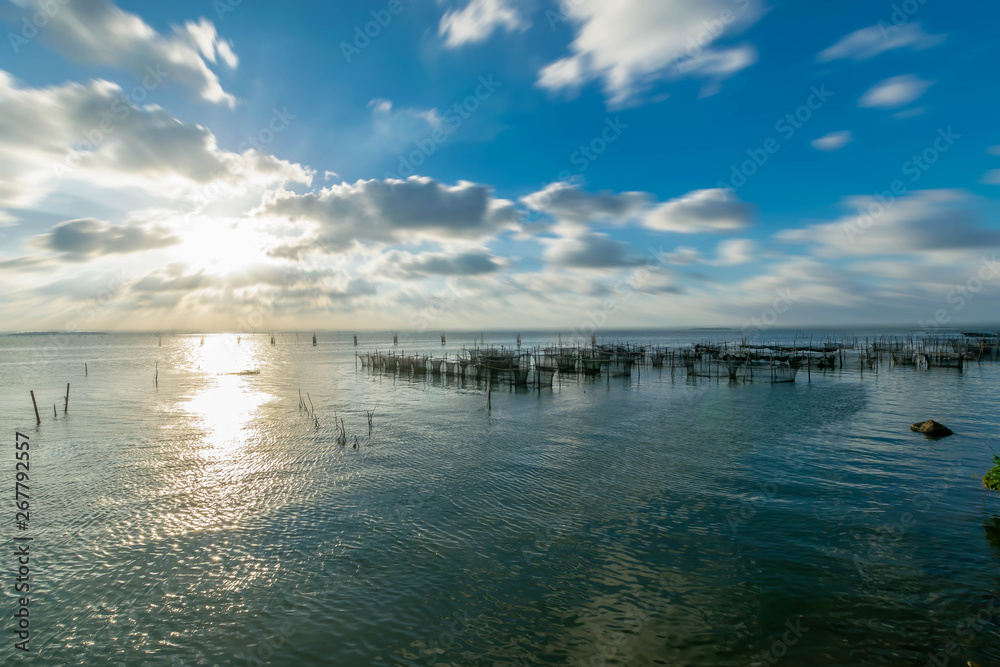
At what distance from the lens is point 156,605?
8.88m

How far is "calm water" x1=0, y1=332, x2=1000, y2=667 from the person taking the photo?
7820mm

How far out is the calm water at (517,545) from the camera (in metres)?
7.82

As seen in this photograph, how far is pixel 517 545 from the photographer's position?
1098cm

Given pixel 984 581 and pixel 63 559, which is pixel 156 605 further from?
pixel 984 581

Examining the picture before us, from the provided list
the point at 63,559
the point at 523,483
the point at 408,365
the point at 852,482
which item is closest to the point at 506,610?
the point at 523,483
